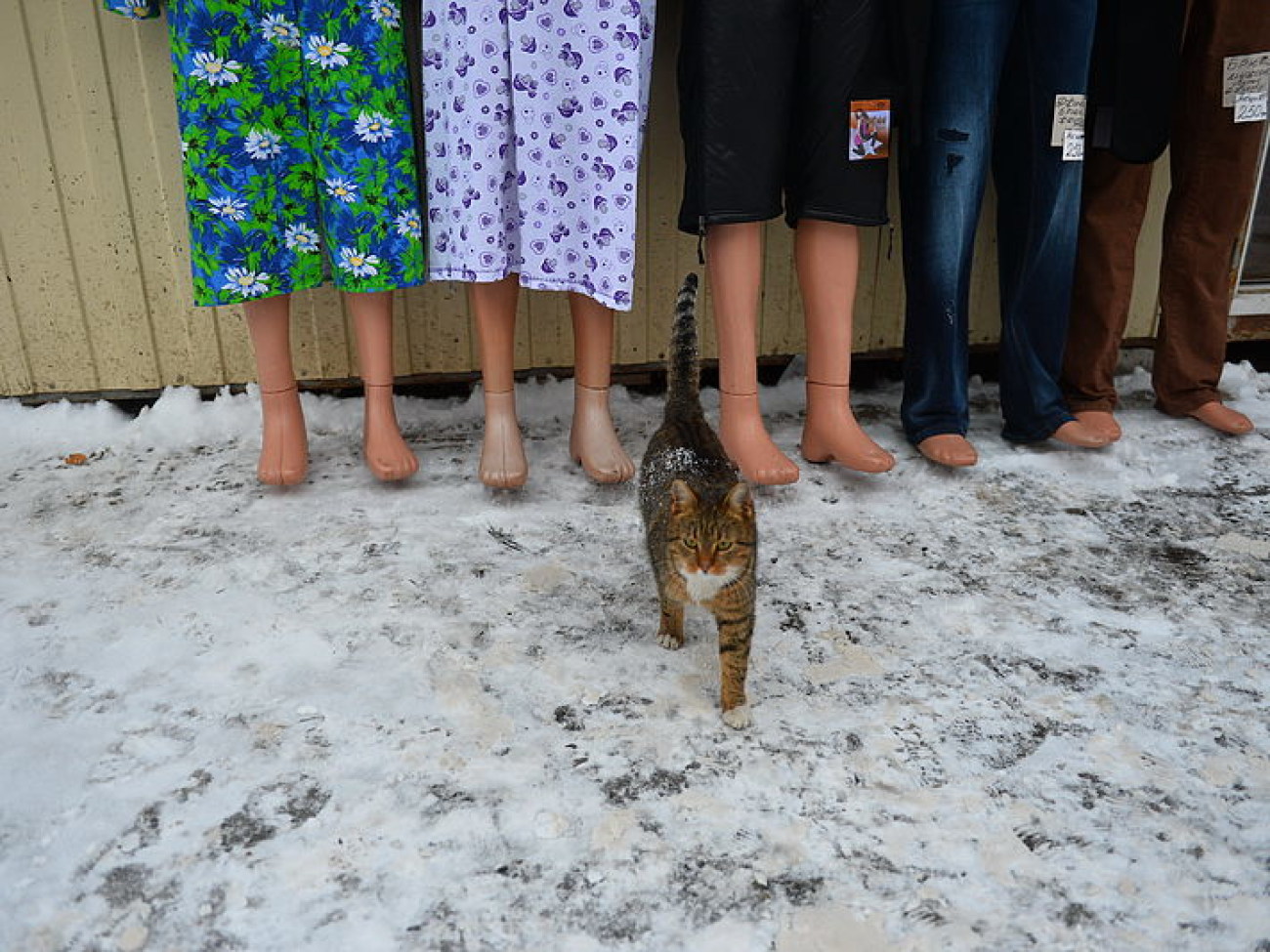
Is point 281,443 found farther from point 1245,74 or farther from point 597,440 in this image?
point 1245,74

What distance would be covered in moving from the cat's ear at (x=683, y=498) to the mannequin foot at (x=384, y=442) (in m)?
1.17

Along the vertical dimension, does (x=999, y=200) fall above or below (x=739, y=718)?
above

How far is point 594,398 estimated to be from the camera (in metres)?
2.71

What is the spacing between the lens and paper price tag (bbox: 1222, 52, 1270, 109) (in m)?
2.71

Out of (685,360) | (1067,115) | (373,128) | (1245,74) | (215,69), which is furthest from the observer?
(1245,74)

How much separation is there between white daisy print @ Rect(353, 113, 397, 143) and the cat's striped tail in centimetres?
88

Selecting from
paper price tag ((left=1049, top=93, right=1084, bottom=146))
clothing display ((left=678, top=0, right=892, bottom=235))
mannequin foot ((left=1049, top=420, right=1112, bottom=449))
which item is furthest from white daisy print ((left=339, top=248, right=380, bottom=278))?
mannequin foot ((left=1049, top=420, right=1112, bottom=449))

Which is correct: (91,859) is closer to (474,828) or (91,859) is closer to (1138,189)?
(474,828)

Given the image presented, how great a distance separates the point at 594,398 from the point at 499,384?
0.27m

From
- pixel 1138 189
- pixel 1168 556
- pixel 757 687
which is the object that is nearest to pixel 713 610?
pixel 757 687

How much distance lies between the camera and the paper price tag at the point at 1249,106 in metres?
2.73

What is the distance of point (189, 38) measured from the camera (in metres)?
2.23

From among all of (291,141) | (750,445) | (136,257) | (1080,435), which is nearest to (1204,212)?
(1080,435)

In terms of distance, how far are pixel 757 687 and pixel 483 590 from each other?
2.24ft
